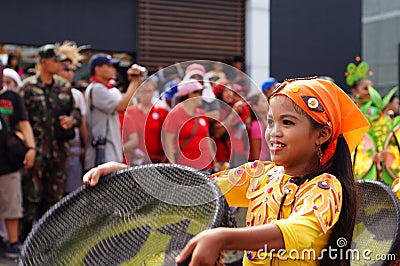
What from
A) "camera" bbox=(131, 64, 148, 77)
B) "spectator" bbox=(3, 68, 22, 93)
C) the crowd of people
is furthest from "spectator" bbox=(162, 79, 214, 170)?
"spectator" bbox=(3, 68, 22, 93)

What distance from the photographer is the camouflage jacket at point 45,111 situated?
5.73 m

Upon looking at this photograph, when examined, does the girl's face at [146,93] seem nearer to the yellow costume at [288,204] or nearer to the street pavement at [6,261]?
the yellow costume at [288,204]

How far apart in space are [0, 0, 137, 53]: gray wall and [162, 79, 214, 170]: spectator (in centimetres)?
686

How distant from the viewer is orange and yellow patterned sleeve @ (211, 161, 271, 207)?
2279 millimetres

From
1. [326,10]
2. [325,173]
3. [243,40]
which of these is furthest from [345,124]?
[326,10]

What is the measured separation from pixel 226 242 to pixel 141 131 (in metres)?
A: 0.79

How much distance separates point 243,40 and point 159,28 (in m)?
1.49

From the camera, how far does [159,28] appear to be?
10055 mm

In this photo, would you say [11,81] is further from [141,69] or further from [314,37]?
[314,37]

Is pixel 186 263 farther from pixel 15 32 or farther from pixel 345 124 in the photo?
pixel 15 32

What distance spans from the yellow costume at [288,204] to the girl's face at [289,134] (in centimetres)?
9

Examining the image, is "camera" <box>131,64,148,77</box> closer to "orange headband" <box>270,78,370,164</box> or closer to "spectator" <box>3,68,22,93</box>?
"spectator" <box>3,68,22,93</box>

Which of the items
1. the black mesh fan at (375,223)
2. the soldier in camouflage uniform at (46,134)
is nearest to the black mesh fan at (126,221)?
the black mesh fan at (375,223)

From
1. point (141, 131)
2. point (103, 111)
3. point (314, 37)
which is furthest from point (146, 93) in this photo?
point (314, 37)
